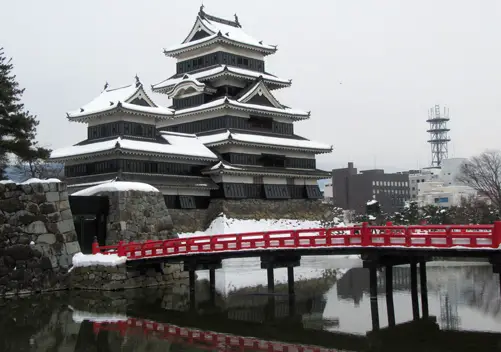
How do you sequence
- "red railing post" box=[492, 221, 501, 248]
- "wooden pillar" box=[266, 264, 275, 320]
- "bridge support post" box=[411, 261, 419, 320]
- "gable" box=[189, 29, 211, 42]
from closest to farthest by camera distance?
"red railing post" box=[492, 221, 501, 248]
"bridge support post" box=[411, 261, 419, 320]
"wooden pillar" box=[266, 264, 275, 320]
"gable" box=[189, 29, 211, 42]

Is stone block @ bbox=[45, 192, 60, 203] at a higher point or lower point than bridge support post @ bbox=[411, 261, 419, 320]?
higher

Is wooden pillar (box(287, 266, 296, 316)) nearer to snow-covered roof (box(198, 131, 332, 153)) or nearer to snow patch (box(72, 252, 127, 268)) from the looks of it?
snow patch (box(72, 252, 127, 268))

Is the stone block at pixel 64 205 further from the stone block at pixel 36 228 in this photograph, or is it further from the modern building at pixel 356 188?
the modern building at pixel 356 188

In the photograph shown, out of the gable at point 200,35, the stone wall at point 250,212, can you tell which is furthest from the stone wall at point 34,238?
the gable at point 200,35

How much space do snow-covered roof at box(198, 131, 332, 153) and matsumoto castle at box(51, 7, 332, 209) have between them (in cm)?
11

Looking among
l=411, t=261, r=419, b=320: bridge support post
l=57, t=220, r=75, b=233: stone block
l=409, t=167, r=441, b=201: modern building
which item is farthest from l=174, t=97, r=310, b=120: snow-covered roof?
l=409, t=167, r=441, b=201: modern building

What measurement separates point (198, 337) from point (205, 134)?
3882 centimetres

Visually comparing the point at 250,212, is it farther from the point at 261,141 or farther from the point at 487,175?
the point at 487,175

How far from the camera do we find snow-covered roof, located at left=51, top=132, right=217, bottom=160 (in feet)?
159

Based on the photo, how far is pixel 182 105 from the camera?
6200 cm

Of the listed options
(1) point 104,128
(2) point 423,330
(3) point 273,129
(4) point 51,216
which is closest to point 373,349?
(2) point 423,330

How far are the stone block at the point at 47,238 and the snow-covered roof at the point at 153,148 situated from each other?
16288mm

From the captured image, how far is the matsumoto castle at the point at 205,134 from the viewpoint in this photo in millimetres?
50438

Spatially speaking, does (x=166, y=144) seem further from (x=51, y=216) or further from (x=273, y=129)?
(x=51, y=216)
